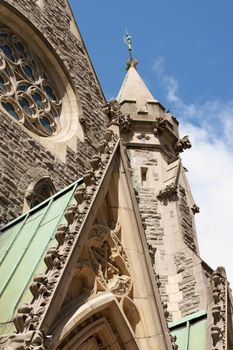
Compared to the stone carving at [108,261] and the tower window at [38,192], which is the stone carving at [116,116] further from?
the stone carving at [108,261]

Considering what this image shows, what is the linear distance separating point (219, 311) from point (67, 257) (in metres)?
2.62

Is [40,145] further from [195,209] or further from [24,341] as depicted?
[24,341]

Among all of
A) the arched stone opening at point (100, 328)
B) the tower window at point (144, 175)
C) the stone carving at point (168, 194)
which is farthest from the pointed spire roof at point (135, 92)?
the arched stone opening at point (100, 328)

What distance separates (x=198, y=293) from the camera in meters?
11.6

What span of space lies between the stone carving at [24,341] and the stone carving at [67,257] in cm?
10

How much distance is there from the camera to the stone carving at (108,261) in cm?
791

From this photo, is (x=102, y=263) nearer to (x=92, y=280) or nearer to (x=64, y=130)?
(x=92, y=280)

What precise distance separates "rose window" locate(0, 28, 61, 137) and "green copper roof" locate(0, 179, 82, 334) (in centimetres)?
361

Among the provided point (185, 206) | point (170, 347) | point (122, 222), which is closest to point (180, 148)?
point (185, 206)

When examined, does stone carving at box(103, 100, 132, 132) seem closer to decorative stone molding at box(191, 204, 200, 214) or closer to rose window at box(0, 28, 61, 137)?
rose window at box(0, 28, 61, 137)

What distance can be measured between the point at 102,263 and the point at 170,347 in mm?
1234

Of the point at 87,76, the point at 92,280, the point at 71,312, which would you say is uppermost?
the point at 87,76

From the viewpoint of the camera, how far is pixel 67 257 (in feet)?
23.2

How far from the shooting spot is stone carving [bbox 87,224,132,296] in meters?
7.91
